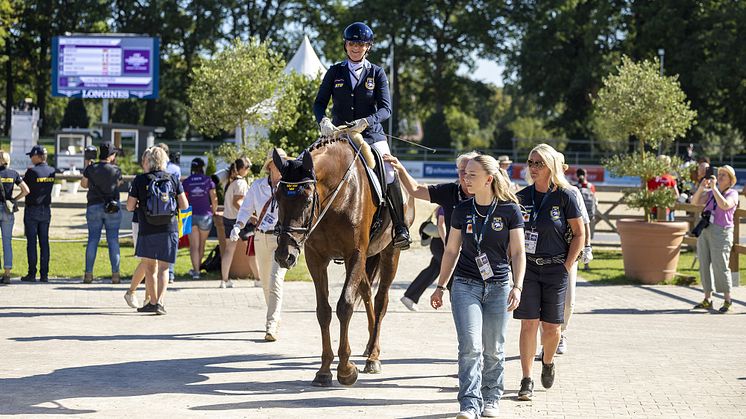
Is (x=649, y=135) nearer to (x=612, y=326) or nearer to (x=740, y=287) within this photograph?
(x=740, y=287)

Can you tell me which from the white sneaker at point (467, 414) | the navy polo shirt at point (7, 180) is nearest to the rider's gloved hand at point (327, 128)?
the white sneaker at point (467, 414)

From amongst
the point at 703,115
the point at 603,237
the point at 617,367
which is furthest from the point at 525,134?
the point at 617,367

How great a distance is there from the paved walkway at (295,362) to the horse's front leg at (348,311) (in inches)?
4.9

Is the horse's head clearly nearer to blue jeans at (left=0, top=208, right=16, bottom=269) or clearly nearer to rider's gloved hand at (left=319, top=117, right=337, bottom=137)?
rider's gloved hand at (left=319, top=117, right=337, bottom=137)

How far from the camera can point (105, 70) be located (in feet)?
150

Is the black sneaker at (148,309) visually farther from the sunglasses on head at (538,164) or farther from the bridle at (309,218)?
the sunglasses on head at (538,164)

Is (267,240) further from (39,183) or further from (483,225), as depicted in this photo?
(39,183)

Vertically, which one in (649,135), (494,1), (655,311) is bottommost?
(655,311)

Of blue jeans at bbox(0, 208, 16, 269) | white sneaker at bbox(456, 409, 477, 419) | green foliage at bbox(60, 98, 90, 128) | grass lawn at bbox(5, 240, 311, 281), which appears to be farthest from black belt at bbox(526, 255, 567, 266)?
green foliage at bbox(60, 98, 90, 128)

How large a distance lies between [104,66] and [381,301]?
39.0 meters

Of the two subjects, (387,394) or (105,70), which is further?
(105,70)

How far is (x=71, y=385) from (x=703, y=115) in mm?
52579

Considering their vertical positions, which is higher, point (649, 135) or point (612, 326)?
point (649, 135)

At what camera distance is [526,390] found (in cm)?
767
